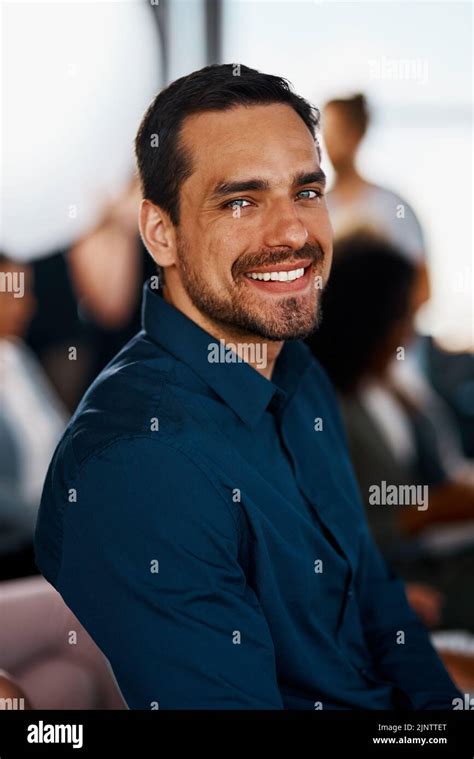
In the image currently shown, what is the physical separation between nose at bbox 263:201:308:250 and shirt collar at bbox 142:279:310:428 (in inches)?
6.0

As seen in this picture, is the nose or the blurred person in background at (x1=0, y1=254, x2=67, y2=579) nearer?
the nose

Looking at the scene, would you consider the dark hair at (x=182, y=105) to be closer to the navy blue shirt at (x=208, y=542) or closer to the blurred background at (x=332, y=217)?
the navy blue shirt at (x=208, y=542)

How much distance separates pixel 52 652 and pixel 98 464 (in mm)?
455

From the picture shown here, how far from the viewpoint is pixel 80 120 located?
2.68m

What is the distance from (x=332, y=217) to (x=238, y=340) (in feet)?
2.86

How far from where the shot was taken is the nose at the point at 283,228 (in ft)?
3.59

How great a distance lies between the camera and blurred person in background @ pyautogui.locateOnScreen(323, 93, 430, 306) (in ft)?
6.29

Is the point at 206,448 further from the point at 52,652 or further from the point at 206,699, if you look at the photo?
the point at 52,652

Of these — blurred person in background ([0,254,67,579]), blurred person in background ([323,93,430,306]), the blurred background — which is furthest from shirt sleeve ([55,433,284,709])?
blurred person in background ([0,254,67,579])

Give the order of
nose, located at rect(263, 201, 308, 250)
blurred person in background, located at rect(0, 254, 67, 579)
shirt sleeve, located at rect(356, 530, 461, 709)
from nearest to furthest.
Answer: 1. nose, located at rect(263, 201, 308, 250)
2. shirt sleeve, located at rect(356, 530, 461, 709)
3. blurred person in background, located at rect(0, 254, 67, 579)

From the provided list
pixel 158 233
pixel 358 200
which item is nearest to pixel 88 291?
pixel 358 200

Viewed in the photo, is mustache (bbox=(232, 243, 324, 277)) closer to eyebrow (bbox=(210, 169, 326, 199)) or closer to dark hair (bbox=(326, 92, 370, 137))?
eyebrow (bbox=(210, 169, 326, 199))

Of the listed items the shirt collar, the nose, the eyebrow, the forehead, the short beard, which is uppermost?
the forehead

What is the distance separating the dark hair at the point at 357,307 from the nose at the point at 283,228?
3.47ft
